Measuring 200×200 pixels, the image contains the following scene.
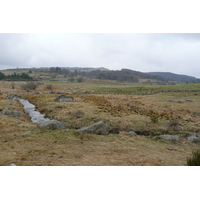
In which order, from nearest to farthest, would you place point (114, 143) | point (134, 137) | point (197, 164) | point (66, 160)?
point (197, 164) < point (66, 160) < point (114, 143) < point (134, 137)

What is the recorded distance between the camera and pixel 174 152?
11227mm

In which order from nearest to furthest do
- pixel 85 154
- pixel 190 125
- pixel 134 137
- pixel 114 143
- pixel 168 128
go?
pixel 85 154, pixel 114 143, pixel 134 137, pixel 168 128, pixel 190 125

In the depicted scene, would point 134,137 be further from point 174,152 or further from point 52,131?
point 52,131

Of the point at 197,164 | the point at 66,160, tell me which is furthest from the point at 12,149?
the point at 197,164

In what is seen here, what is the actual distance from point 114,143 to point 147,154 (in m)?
2.78

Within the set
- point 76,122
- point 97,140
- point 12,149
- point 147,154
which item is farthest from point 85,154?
point 76,122

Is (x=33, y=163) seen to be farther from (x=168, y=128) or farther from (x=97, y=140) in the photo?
(x=168, y=128)

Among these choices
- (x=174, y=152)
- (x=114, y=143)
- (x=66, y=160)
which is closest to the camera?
(x=66, y=160)

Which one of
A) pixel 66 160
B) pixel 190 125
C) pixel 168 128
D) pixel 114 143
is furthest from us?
pixel 190 125

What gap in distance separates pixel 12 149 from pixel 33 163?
2.83m

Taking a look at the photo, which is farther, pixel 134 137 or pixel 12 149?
pixel 134 137

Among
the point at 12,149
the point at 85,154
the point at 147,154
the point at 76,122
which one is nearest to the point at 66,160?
the point at 85,154

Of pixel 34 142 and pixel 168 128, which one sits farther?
pixel 168 128

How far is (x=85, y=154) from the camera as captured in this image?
1016 cm
